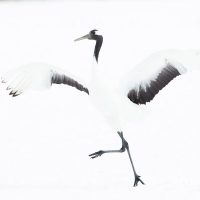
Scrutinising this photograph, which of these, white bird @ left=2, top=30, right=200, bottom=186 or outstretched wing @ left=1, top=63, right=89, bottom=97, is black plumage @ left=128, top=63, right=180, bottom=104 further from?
outstretched wing @ left=1, top=63, right=89, bottom=97

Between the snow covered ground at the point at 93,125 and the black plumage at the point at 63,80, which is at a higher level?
the black plumage at the point at 63,80

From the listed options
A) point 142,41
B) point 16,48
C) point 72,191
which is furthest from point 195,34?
point 72,191

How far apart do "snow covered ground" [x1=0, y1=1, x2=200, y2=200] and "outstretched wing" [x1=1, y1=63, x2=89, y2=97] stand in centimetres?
67

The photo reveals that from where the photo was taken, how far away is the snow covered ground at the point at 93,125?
6.53 metres

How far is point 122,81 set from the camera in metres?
6.50

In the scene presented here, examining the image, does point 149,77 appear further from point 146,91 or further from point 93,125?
point 93,125

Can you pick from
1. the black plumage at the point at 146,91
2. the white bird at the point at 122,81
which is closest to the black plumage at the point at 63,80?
the white bird at the point at 122,81

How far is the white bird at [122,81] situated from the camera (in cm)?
633

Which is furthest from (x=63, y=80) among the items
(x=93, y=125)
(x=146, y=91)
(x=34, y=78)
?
(x=93, y=125)

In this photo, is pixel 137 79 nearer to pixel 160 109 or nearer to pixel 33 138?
pixel 33 138

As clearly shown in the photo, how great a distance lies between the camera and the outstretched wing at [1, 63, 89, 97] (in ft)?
20.9

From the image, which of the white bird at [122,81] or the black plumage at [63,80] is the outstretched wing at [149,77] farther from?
the black plumage at [63,80]

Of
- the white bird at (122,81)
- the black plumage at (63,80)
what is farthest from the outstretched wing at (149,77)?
the black plumage at (63,80)

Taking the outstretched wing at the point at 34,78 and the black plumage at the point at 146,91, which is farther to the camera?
the black plumage at the point at 146,91
